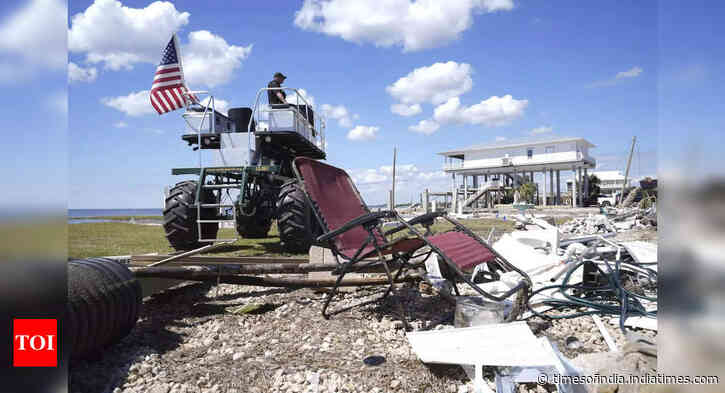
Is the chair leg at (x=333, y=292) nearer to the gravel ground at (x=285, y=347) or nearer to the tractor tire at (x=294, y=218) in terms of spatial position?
the gravel ground at (x=285, y=347)

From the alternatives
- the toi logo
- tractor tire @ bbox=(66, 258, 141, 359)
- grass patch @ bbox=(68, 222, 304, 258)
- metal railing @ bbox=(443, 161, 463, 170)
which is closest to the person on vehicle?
grass patch @ bbox=(68, 222, 304, 258)

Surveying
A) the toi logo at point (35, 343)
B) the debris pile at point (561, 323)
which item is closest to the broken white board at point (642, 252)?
the debris pile at point (561, 323)

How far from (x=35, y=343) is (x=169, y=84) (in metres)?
6.35

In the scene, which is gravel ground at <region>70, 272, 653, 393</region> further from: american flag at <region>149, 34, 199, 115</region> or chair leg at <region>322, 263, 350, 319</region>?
american flag at <region>149, 34, 199, 115</region>

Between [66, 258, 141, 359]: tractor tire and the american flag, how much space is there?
15.6 ft

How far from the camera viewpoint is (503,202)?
31406mm

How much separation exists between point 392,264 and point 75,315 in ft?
7.25

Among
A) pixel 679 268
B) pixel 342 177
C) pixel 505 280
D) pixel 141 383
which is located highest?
pixel 342 177

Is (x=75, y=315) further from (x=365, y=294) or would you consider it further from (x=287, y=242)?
(x=287, y=242)

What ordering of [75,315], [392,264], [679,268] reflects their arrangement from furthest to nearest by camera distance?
[392,264], [75,315], [679,268]

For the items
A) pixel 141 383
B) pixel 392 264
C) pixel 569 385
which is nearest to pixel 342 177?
pixel 392 264

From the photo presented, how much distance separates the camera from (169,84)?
6.55m

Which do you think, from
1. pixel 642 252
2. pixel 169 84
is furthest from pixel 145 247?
pixel 642 252

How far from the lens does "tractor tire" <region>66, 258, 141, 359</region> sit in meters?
1.97
